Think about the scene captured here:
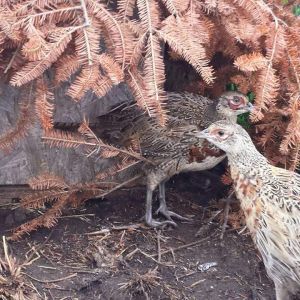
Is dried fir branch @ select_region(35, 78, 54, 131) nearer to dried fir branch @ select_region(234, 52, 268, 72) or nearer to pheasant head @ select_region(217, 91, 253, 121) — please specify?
dried fir branch @ select_region(234, 52, 268, 72)

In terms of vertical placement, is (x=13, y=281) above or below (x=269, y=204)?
below

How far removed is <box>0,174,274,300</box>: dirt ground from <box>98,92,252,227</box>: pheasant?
203 mm

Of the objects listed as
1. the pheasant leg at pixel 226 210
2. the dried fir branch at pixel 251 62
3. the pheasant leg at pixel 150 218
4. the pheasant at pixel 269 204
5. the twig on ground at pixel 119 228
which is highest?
the dried fir branch at pixel 251 62

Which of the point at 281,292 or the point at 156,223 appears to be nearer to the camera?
the point at 281,292

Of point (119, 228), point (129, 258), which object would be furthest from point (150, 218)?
point (129, 258)

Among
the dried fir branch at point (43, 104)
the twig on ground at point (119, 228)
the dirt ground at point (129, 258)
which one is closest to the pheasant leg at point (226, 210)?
the dirt ground at point (129, 258)

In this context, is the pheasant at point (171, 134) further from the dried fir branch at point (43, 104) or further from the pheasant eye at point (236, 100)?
the dried fir branch at point (43, 104)

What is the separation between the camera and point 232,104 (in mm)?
4211

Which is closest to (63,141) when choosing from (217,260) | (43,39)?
(43,39)

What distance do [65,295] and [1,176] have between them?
971 millimetres

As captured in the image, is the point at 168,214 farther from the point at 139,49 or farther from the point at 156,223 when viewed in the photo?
the point at 139,49

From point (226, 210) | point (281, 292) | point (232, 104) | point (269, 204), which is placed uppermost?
point (269, 204)

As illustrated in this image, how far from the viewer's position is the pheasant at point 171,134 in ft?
13.6

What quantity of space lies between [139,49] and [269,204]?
3.10 ft
